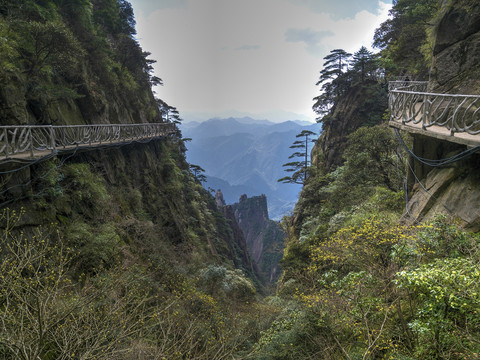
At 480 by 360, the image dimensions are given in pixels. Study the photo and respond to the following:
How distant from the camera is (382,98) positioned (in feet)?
77.9

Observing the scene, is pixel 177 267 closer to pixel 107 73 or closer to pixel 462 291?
pixel 462 291

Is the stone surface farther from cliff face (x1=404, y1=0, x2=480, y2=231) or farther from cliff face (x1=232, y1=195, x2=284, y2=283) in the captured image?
cliff face (x1=232, y1=195, x2=284, y2=283)

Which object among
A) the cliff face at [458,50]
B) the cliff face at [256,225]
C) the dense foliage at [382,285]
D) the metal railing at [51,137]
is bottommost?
the cliff face at [256,225]

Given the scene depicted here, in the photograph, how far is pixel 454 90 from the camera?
621 centimetres

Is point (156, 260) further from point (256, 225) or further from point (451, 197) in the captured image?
point (256, 225)

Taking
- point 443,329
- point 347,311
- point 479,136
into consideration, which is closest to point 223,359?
point 347,311

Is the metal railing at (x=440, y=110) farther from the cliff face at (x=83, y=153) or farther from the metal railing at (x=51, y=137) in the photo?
the metal railing at (x=51, y=137)

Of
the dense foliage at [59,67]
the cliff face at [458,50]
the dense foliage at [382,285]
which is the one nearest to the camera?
the dense foliage at [382,285]

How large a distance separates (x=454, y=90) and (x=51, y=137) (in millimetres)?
12792

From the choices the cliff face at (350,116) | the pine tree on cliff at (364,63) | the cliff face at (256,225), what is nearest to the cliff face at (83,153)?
the cliff face at (350,116)

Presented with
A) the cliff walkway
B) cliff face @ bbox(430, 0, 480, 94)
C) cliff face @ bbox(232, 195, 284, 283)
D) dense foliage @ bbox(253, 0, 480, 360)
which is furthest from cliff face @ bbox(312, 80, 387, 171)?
cliff face @ bbox(232, 195, 284, 283)

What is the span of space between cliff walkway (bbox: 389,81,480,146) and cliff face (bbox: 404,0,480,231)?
0.60 meters

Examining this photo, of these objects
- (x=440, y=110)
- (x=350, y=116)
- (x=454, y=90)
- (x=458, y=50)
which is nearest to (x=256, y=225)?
(x=350, y=116)

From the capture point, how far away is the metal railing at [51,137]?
6648mm
